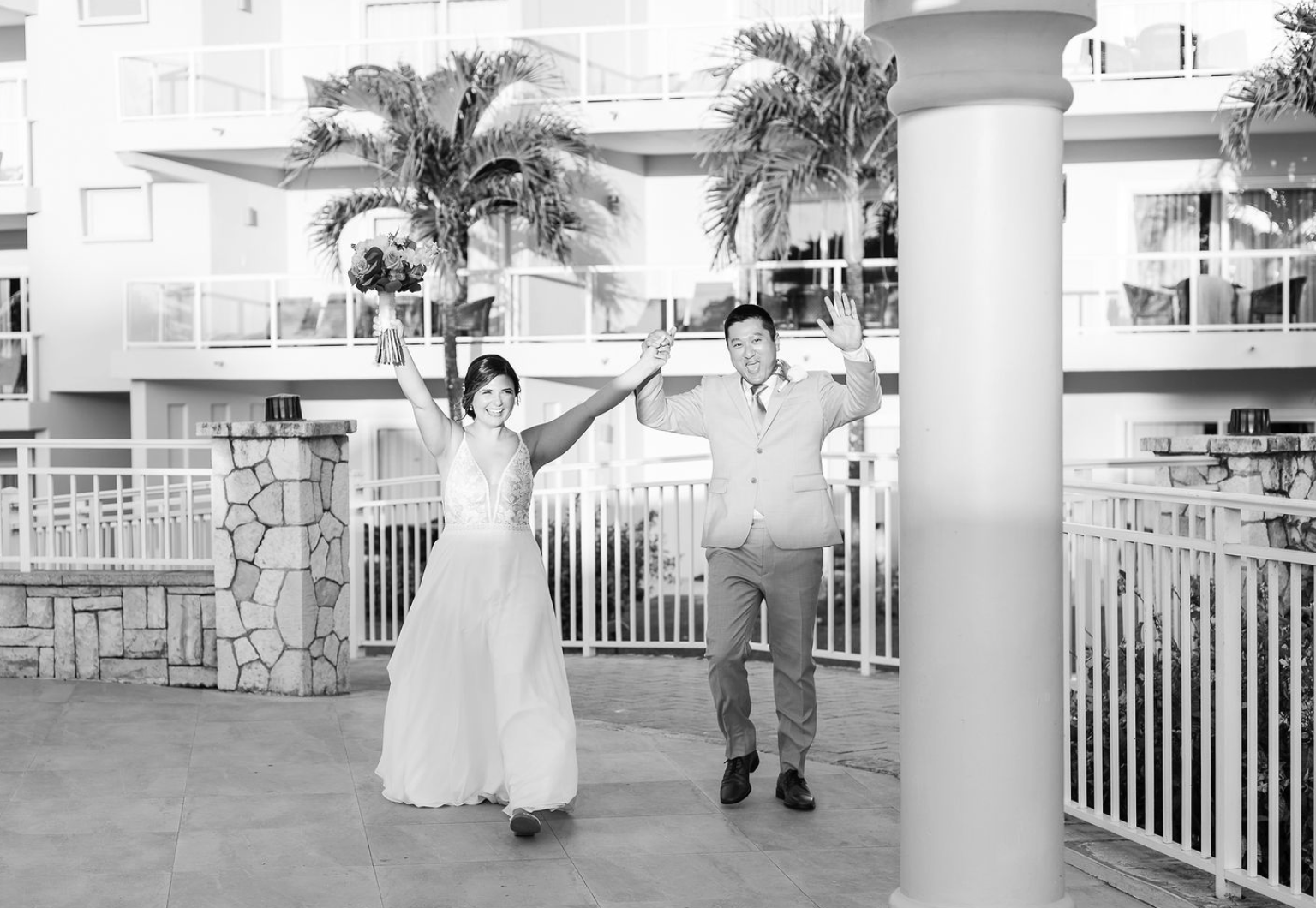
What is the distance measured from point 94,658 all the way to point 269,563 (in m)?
1.33

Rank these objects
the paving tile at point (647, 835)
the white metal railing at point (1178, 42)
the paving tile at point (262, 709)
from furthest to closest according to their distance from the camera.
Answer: the white metal railing at point (1178, 42) → the paving tile at point (262, 709) → the paving tile at point (647, 835)

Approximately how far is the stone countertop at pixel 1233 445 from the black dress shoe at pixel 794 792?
292 cm

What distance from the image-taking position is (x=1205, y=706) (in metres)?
5.01

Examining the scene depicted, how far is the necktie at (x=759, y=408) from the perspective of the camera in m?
6.10

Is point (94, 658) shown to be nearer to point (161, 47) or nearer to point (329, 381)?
point (329, 381)

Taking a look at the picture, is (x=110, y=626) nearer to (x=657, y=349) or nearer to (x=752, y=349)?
(x=657, y=349)

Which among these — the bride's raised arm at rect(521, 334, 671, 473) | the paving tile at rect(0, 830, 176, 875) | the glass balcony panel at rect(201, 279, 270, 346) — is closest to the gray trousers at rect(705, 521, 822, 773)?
the bride's raised arm at rect(521, 334, 671, 473)

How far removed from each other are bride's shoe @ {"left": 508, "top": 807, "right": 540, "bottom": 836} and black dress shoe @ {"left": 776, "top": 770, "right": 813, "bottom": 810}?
990mm

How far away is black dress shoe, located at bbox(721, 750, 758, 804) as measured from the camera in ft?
20.1

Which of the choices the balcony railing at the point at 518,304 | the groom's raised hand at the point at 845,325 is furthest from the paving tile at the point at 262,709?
the balcony railing at the point at 518,304

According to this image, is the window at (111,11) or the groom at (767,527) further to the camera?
the window at (111,11)

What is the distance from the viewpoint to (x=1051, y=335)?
10.6ft

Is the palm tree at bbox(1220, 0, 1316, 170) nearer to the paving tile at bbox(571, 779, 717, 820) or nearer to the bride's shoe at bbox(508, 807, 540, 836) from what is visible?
the paving tile at bbox(571, 779, 717, 820)

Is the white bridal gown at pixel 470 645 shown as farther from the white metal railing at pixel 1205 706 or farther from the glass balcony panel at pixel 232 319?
the glass balcony panel at pixel 232 319
